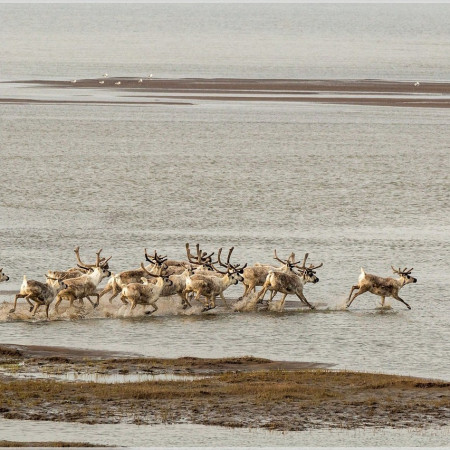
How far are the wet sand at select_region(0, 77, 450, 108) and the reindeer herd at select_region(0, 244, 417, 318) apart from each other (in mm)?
50089

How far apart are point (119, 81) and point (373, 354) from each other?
71.6 metres

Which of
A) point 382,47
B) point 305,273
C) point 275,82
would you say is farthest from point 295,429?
point 382,47

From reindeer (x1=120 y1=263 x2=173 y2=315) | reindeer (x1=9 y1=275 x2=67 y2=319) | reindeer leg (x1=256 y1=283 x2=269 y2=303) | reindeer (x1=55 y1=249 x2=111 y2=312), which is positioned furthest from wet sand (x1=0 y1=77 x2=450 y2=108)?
reindeer (x1=9 y1=275 x2=67 y2=319)

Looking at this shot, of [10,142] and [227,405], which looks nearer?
[227,405]

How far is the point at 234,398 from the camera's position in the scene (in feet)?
56.5

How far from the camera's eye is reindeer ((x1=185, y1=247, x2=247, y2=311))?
79.9ft

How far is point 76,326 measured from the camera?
2302cm

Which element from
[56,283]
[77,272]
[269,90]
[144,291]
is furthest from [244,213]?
[269,90]

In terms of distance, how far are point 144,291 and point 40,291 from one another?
205 cm

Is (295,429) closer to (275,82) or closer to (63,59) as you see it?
(275,82)

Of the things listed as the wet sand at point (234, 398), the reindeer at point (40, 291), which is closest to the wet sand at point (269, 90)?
the reindeer at point (40, 291)

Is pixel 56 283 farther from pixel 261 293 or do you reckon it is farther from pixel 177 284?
pixel 261 293

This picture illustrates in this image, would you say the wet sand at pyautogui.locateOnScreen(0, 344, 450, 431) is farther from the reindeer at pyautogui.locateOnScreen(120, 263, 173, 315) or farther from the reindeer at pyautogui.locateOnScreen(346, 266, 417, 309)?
the reindeer at pyautogui.locateOnScreen(346, 266, 417, 309)

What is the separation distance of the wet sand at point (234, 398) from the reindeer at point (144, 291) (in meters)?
4.17
